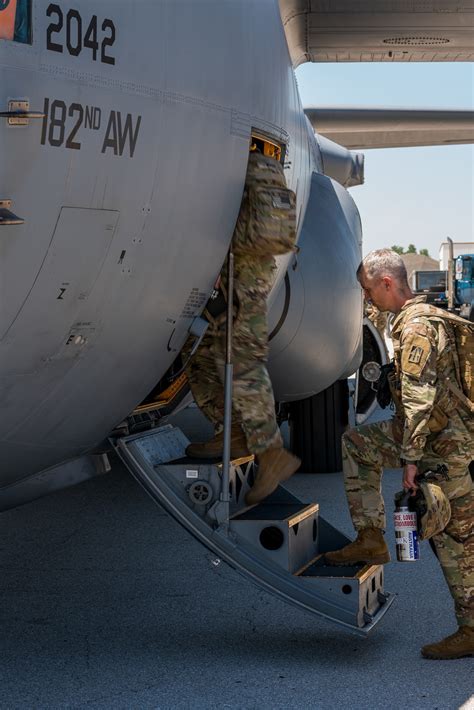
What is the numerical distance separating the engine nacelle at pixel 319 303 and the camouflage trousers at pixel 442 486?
5.01 feet

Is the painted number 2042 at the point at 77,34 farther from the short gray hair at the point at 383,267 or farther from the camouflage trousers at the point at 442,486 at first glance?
the camouflage trousers at the point at 442,486

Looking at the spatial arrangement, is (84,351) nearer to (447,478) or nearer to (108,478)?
(447,478)

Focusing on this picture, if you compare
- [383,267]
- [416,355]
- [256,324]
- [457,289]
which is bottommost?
[416,355]

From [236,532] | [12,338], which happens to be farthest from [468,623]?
[12,338]

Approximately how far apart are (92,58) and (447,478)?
2027 millimetres

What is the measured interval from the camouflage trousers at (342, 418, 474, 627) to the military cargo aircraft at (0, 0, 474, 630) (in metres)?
0.30

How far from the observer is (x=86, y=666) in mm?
3818

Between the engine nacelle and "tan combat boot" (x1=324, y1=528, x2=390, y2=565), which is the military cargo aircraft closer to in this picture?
"tan combat boot" (x1=324, y1=528, x2=390, y2=565)

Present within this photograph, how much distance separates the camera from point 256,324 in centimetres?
424

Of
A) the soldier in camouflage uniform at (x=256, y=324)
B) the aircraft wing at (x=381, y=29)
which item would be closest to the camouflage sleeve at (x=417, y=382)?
the soldier in camouflage uniform at (x=256, y=324)

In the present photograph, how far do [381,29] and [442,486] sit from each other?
8249mm

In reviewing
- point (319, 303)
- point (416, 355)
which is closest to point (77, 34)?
point (416, 355)

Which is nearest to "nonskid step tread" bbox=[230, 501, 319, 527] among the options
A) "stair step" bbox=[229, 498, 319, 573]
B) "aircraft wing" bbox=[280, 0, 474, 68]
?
"stair step" bbox=[229, 498, 319, 573]

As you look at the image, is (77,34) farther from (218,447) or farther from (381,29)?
Answer: (381,29)
